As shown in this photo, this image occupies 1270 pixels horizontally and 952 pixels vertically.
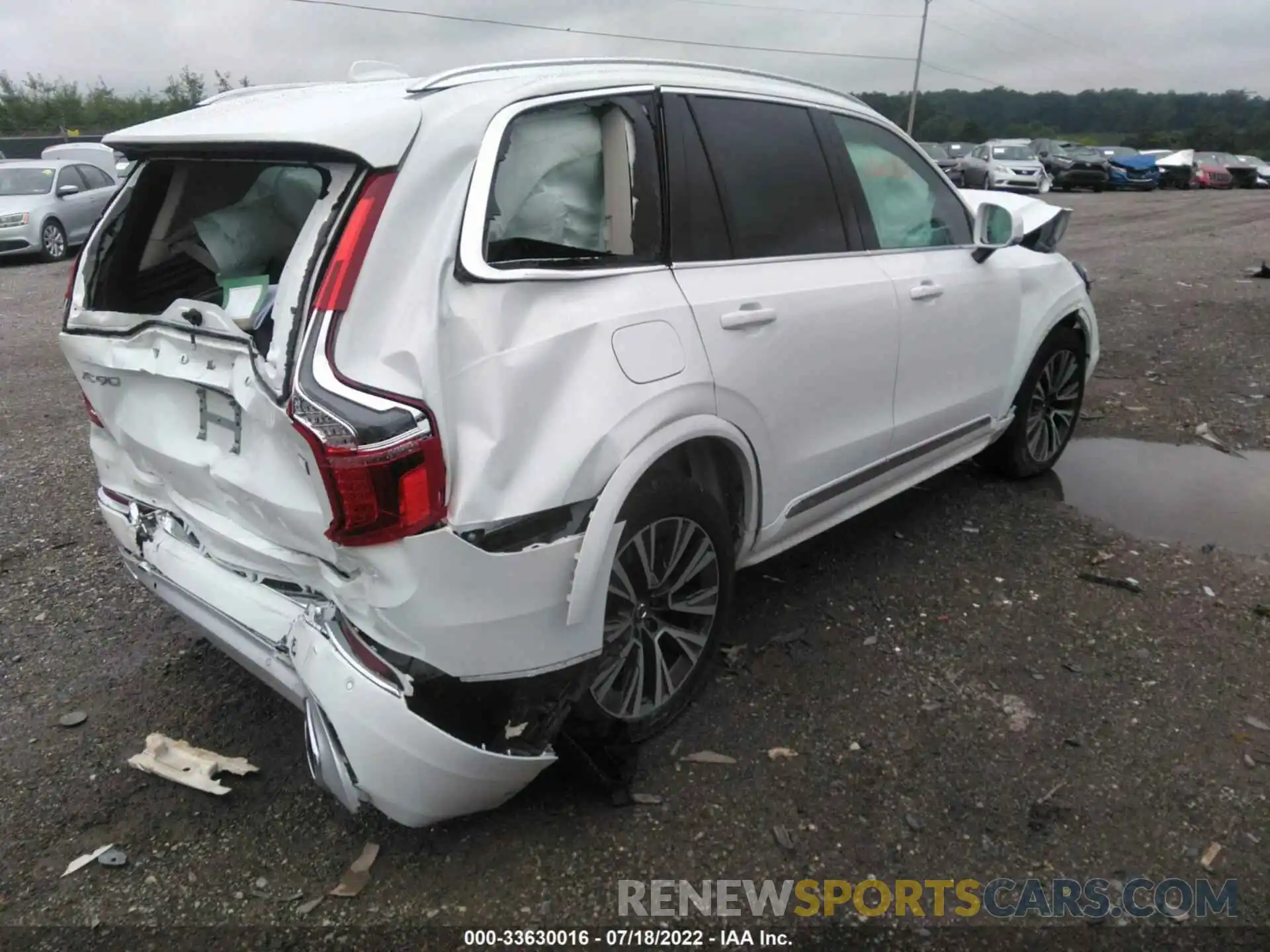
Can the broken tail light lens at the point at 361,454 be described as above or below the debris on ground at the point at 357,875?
above

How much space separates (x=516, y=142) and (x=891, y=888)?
217 cm

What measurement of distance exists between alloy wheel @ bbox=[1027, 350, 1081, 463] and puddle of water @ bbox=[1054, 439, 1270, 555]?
0.75 feet

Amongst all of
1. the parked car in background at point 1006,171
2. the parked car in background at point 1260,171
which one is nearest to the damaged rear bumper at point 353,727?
the parked car in background at point 1006,171

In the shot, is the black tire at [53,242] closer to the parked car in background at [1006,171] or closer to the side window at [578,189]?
the side window at [578,189]

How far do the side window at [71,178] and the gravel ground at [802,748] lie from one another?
12.3m

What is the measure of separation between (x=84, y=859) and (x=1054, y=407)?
4.60 m

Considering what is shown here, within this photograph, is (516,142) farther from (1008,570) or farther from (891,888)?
(1008,570)

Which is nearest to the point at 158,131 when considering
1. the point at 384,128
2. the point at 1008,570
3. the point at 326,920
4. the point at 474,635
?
the point at 384,128

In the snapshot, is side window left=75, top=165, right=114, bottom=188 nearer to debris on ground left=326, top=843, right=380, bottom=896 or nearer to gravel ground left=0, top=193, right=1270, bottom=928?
gravel ground left=0, top=193, right=1270, bottom=928

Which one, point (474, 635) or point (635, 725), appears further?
point (635, 725)

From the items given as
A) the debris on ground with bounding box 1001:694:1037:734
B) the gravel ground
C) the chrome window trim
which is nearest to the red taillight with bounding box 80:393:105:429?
the gravel ground

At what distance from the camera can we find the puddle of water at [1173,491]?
4461 mm

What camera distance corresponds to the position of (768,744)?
3.02 metres

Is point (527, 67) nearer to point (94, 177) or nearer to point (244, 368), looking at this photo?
point (244, 368)
